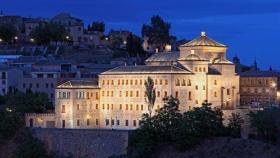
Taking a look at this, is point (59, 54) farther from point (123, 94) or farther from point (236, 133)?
point (236, 133)

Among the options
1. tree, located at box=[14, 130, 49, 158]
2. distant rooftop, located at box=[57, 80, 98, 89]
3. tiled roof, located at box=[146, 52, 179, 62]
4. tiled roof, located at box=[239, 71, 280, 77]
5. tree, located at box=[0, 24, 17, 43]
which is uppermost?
tree, located at box=[0, 24, 17, 43]

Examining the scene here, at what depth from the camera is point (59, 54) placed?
109750 mm

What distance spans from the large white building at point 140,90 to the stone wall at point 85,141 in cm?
583

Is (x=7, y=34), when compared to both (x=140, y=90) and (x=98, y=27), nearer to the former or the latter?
(x=98, y=27)

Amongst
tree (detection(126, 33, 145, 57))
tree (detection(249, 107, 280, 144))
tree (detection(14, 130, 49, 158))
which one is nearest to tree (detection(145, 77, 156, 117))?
tree (detection(14, 130, 49, 158))

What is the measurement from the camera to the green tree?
68.9 meters

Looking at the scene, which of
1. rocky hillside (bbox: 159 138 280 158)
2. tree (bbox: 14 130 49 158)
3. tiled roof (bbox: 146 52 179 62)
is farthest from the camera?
tiled roof (bbox: 146 52 179 62)

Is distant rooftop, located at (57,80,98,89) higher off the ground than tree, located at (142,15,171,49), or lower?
lower

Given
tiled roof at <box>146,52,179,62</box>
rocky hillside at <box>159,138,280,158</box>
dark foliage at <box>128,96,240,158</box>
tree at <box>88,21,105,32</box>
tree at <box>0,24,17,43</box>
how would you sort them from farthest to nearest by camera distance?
tree at <box>88,21,105,32</box> < tree at <box>0,24,17,43</box> < tiled roof at <box>146,52,179,62</box> < dark foliage at <box>128,96,240,158</box> < rocky hillside at <box>159,138,280,158</box>

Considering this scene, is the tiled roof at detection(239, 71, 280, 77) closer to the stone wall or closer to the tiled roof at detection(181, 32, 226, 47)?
the tiled roof at detection(181, 32, 226, 47)

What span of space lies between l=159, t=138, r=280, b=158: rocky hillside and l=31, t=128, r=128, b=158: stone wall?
14.4 feet

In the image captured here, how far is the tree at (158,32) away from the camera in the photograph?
115m

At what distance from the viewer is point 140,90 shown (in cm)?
7881

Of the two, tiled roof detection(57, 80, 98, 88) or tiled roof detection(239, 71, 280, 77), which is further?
tiled roof detection(239, 71, 280, 77)
